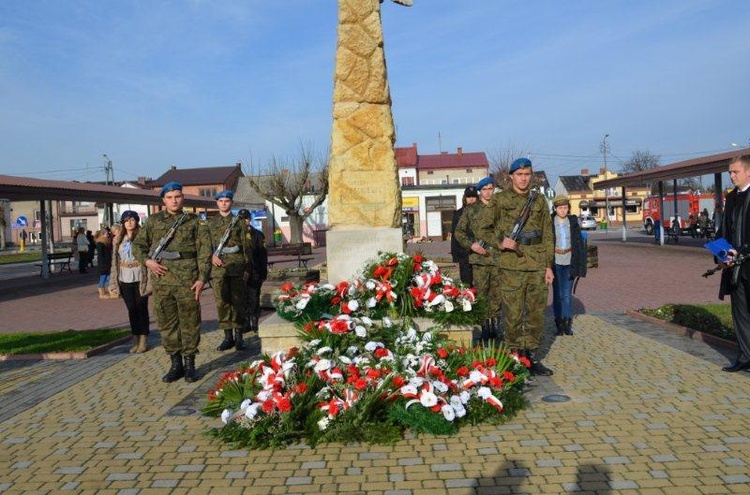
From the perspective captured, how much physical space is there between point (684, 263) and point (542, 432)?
1762cm

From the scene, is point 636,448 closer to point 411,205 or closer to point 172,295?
point 172,295

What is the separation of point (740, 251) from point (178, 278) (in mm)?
5600

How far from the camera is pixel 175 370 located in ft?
21.0

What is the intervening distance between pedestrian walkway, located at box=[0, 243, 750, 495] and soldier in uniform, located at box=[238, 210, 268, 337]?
2.16 meters

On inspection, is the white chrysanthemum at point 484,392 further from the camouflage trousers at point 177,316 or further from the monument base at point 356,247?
the camouflage trousers at point 177,316

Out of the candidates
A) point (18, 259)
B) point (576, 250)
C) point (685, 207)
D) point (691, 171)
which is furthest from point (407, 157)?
point (576, 250)

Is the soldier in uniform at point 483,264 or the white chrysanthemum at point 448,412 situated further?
the soldier in uniform at point 483,264

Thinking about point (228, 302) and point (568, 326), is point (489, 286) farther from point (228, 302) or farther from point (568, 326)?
point (228, 302)

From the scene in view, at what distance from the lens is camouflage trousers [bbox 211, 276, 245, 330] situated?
7.90 m

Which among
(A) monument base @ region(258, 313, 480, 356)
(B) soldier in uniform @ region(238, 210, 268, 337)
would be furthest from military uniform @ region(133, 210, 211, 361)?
(B) soldier in uniform @ region(238, 210, 268, 337)

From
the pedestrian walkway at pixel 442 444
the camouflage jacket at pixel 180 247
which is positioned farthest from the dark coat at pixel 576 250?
the camouflage jacket at pixel 180 247

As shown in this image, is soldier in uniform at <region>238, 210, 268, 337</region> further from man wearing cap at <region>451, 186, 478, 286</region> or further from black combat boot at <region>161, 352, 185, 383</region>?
man wearing cap at <region>451, 186, 478, 286</region>

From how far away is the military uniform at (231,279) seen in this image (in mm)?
7910

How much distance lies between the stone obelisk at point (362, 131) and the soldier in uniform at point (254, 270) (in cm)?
178
